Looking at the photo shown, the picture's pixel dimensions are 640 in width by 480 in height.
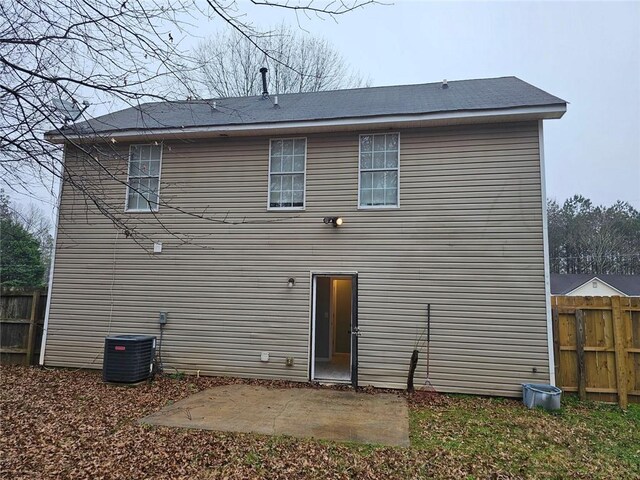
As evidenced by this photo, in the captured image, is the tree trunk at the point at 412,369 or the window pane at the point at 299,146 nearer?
the tree trunk at the point at 412,369

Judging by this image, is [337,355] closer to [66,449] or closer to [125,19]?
[66,449]

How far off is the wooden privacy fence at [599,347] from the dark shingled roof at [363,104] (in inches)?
137

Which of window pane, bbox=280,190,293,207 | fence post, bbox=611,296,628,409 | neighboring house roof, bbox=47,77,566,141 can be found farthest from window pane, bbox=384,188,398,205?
fence post, bbox=611,296,628,409

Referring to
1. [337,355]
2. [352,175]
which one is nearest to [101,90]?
[352,175]

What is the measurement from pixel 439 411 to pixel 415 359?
1.07 meters

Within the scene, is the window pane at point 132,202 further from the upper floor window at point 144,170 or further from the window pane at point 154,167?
the window pane at point 154,167

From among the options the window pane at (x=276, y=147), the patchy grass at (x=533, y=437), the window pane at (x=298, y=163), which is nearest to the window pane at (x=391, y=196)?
the window pane at (x=298, y=163)

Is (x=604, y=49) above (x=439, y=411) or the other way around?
above

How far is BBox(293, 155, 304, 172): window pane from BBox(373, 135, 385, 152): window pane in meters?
1.46

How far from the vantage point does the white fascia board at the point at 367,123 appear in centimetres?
673

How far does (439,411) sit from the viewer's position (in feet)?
18.8

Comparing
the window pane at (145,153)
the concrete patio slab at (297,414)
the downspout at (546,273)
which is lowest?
the concrete patio slab at (297,414)

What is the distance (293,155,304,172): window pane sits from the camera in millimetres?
7883

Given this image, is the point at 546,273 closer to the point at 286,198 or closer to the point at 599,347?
the point at 599,347
